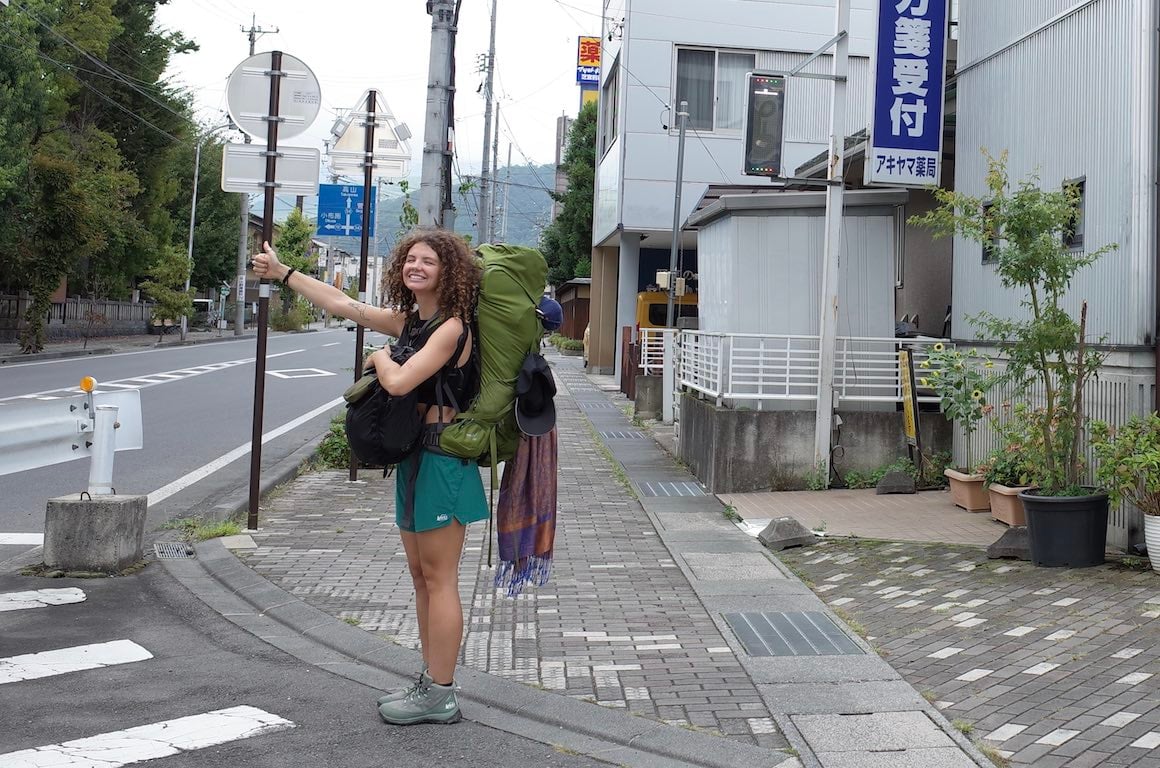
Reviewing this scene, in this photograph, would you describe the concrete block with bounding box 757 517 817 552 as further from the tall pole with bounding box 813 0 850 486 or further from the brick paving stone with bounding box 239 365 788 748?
the tall pole with bounding box 813 0 850 486

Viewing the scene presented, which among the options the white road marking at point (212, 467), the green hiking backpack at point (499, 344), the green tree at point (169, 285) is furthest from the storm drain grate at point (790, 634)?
the green tree at point (169, 285)

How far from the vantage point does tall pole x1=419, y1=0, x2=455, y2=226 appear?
35.7 ft

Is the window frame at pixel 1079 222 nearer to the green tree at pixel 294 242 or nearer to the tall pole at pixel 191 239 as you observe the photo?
the tall pole at pixel 191 239

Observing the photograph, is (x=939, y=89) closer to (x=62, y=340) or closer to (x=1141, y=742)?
(x=1141, y=742)

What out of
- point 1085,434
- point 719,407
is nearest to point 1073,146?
point 1085,434

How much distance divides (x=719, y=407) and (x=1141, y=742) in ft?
24.4

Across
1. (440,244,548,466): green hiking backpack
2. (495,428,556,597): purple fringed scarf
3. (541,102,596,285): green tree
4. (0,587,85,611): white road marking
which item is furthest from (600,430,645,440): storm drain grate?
(541,102,596,285): green tree

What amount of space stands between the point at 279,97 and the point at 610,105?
21.8 meters

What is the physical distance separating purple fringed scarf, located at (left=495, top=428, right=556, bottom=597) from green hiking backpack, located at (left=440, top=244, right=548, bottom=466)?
109 millimetres

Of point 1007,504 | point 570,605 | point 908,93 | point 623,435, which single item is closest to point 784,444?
point 1007,504

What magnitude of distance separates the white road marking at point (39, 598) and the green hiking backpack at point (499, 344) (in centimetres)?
319

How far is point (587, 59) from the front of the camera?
4469 cm

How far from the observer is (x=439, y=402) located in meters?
4.43

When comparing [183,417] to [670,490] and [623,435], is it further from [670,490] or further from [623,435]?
[670,490]
